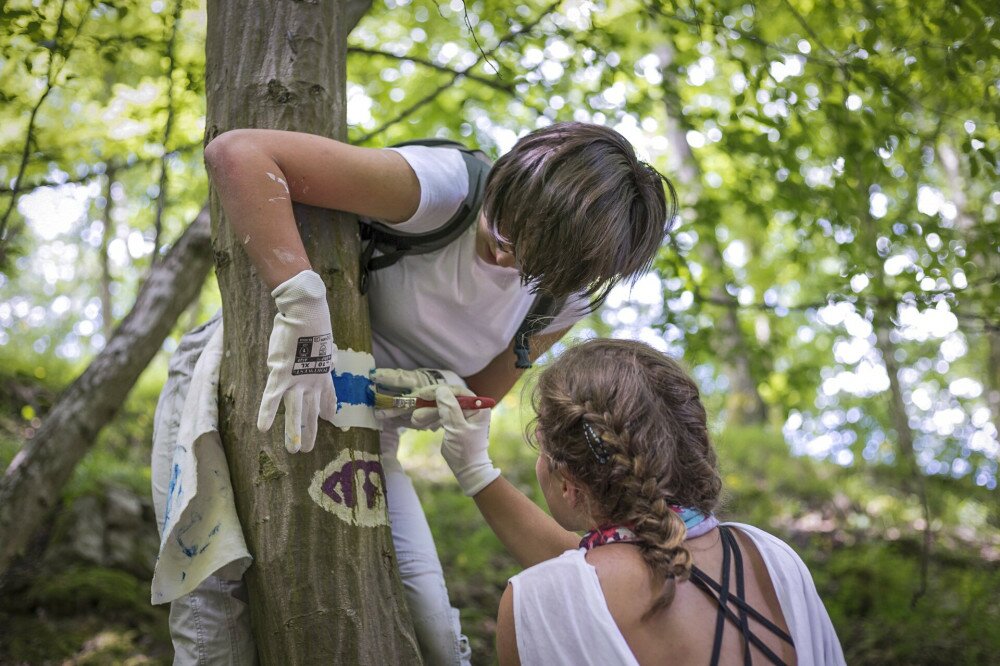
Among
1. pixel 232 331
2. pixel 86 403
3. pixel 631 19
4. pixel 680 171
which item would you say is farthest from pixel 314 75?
pixel 680 171

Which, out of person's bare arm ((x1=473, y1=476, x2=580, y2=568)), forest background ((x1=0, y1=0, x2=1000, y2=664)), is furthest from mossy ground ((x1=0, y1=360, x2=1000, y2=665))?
person's bare arm ((x1=473, y1=476, x2=580, y2=568))

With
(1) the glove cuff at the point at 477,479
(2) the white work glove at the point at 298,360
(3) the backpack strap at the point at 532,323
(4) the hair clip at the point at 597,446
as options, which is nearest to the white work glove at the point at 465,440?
(1) the glove cuff at the point at 477,479

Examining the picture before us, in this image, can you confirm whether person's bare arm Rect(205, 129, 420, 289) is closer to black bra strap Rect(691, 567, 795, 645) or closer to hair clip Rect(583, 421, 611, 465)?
hair clip Rect(583, 421, 611, 465)

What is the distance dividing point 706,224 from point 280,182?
2663 millimetres

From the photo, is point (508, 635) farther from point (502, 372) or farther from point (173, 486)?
point (502, 372)

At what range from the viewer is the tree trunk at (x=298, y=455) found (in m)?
1.58

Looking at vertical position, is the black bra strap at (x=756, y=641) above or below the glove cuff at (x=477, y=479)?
below

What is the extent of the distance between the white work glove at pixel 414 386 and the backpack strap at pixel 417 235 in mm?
233

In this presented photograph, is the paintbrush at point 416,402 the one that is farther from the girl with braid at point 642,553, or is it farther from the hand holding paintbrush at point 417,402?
the girl with braid at point 642,553

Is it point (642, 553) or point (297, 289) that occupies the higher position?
point (297, 289)

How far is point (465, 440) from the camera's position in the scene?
6.35ft

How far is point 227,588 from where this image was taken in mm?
1747

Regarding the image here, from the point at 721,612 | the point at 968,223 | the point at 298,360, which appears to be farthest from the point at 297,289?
the point at 968,223

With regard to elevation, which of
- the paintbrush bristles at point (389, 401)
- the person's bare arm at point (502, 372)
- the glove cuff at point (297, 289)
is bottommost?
the paintbrush bristles at point (389, 401)
